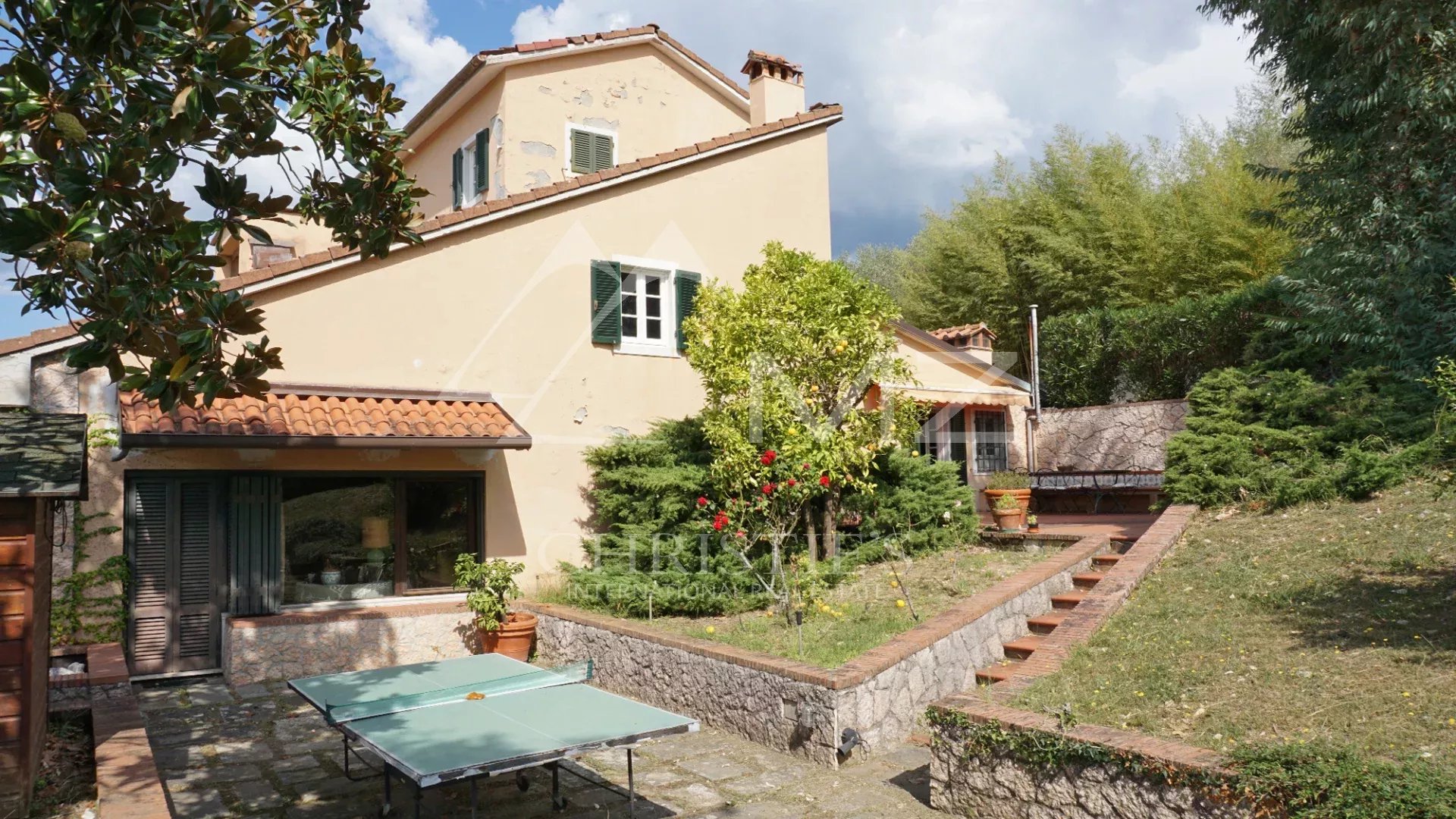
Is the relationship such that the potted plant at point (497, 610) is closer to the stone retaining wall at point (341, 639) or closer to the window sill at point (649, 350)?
the stone retaining wall at point (341, 639)

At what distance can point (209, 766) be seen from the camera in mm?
9078

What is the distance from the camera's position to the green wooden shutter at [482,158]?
61.7 ft

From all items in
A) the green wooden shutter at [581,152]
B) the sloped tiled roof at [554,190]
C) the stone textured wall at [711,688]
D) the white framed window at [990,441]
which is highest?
the green wooden shutter at [581,152]

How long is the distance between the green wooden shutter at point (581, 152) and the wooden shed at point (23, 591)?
12445 millimetres

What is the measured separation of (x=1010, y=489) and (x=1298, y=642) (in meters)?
8.65

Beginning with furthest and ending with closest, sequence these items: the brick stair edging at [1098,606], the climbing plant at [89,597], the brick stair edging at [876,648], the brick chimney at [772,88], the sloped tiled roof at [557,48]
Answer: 1. the brick chimney at [772,88]
2. the sloped tiled roof at [557,48]
3. the climbing plant at [89,597]
4. the brick stair edging at [876,648]
5. the brick stair edging at [1098,606]

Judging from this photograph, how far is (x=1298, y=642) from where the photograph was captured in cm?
831

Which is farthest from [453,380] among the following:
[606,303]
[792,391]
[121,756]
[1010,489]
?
[1010,489]

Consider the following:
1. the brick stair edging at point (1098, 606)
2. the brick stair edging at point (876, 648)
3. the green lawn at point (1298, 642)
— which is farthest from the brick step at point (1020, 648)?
the green lawn at point (1298, 642)

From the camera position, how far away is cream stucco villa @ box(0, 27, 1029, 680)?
40.1ft

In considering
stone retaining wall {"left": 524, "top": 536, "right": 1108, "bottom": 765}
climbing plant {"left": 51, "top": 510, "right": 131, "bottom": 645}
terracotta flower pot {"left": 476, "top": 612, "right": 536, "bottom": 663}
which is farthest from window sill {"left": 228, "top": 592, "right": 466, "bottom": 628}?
stone retaining wall {"left": 524, "top": 536, "right": 1108, "bottom": 765}

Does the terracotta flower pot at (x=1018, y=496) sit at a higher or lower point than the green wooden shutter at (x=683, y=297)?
lower

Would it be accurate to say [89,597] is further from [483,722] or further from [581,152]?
[581,152]

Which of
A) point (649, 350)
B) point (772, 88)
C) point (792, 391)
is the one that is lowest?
point (792, 391)
